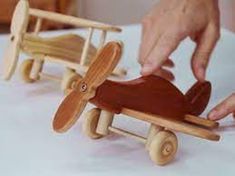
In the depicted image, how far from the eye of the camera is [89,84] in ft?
1.59

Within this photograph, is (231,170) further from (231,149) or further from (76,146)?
(76,146)

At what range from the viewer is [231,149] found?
56cm

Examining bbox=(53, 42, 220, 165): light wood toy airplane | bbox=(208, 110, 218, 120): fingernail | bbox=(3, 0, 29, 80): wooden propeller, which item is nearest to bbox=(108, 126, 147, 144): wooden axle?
bbox=(53, 42, 220, 165): light wood toy airplane

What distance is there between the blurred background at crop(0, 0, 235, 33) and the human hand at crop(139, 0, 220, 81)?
89cm

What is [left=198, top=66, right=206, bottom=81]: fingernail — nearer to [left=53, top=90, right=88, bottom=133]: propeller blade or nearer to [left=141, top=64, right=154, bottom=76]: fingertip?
[left=141, top=64, right=154, bottom=76]: fingertip

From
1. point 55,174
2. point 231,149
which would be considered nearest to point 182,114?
point 231,149

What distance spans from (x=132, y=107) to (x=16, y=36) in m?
0.26

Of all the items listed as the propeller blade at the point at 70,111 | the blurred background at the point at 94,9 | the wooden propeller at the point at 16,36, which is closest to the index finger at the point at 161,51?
the propeller blade at the point at 70,111

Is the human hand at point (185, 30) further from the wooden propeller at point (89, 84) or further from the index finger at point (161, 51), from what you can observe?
the wooden propeller at point (89, 84)

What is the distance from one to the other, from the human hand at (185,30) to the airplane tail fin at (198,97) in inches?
0.6

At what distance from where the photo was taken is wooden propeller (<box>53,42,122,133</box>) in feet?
1.56

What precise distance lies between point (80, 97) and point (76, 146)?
0.27ft

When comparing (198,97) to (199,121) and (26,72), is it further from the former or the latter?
(26,72)

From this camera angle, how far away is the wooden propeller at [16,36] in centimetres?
71
